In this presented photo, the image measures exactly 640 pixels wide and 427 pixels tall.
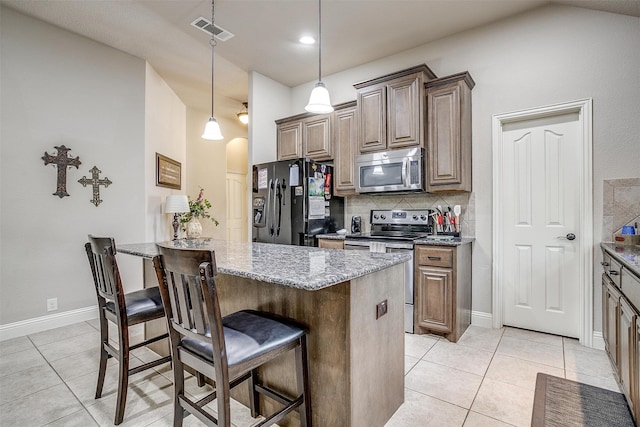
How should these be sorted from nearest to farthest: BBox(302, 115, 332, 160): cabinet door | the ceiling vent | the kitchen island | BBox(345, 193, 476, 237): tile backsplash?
the kitchen island → the ceiling vent → BBox(345, 193, 476, 237): tile backsplash → BBox(302, 115, 332, 160): cabinet door

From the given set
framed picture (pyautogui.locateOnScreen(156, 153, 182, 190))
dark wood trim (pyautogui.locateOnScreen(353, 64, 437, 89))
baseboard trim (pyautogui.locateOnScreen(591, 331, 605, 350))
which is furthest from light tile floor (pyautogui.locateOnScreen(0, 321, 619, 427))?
dark wood trim (pyautogui.locateOnScreen(353, 64, 437, 89))

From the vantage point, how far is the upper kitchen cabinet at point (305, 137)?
13.4 feet

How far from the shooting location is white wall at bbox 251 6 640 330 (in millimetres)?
2619

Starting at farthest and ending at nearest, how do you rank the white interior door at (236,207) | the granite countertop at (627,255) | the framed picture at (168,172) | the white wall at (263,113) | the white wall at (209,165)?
the white interior door at (236,207), the white wall at (209,165), the framed picture at (168,172), the white wall at (263,113), the granite countertop at (627,255)

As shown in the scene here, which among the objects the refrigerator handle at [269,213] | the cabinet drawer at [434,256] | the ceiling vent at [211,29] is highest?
the ceiling vent at [211,29]

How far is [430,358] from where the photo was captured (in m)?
2.55

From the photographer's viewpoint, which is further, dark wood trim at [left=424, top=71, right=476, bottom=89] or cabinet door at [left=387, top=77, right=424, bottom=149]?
cabinet door at [left=387, top=77, right=424, bottom=149]

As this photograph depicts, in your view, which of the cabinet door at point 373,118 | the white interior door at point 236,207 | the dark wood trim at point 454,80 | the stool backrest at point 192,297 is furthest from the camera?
the white interior door at point 236,207

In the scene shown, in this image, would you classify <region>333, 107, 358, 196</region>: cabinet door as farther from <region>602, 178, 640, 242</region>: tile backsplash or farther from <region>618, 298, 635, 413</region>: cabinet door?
<region>618, 298, 635, 413</region>: cabinet door

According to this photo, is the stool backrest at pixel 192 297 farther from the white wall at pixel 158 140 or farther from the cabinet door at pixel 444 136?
the white wall at pixel 158 140

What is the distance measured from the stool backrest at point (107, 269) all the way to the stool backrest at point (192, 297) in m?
0.53

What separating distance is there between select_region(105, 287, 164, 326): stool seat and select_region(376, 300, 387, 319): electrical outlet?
1.34m

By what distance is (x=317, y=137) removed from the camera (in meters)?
4.16

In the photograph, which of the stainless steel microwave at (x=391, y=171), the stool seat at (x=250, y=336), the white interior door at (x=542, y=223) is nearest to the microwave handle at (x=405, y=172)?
the stainless steel microwave at (x=391, y=171)
